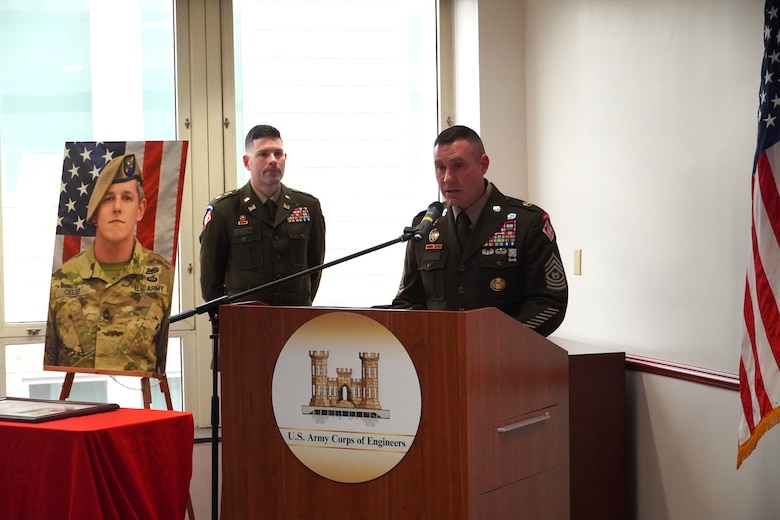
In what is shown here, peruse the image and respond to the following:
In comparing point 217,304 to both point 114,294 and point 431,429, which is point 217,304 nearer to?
point 114,294

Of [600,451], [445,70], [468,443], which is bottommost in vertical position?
[600,451]

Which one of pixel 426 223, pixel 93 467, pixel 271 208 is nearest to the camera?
pixel 93 467

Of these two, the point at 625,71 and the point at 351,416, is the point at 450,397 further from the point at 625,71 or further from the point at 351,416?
the point at 625,71

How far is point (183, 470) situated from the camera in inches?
89.2

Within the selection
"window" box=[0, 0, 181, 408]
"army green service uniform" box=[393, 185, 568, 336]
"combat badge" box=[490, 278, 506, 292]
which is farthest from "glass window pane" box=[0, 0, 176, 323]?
"combat badge" box=[490, 278, 506, 292]

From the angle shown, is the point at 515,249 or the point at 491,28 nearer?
the point at 515,249

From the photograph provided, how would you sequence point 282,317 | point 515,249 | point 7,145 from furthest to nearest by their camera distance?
point 7,145, point 515,249, point 282,317

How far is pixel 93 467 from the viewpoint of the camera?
2029 millimetres

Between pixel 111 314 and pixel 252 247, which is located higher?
pixel 252 247

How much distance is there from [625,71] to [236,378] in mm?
2160

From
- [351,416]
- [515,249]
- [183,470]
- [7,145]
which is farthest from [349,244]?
[351,416]

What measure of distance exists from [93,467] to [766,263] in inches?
70.4

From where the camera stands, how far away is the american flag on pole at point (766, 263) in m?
2.24

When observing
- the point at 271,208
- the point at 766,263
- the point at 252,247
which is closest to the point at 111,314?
the point at 252,247
